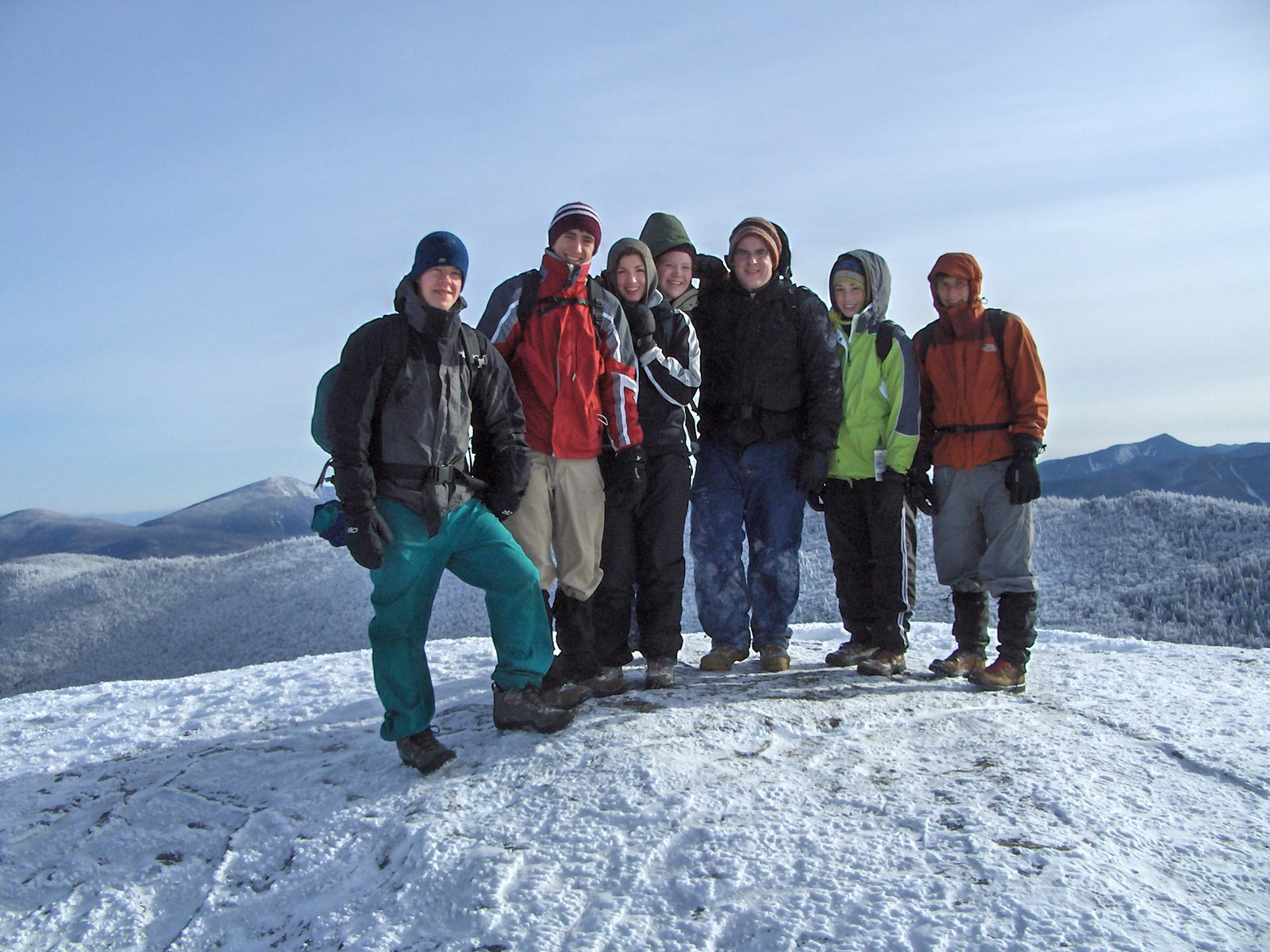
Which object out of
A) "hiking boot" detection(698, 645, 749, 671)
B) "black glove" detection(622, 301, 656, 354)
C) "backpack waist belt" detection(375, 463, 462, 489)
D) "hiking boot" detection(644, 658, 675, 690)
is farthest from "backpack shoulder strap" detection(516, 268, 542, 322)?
"hiking boot" detection(698, 645, 749, 671)

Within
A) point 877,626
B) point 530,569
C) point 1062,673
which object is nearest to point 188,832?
point 530,569

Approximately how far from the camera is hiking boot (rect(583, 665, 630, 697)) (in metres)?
4.39

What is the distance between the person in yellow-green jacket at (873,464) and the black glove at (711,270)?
2.11ft

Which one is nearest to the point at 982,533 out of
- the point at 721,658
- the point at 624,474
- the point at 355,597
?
the point at 721,658

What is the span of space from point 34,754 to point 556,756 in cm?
305

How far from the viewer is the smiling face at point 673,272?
4770mm

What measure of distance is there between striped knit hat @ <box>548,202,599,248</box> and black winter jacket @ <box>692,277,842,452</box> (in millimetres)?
1129

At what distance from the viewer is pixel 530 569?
3744 millimetres

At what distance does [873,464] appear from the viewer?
478cm

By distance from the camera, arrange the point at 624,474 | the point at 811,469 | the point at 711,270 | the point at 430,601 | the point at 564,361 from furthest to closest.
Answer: the point at 711,270 → the point at 811,469 → the point at 624,474 → the point at 564,361 → the point at 430,601

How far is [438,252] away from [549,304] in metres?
0.70

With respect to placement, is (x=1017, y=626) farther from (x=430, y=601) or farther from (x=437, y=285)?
(x=437, y=285)

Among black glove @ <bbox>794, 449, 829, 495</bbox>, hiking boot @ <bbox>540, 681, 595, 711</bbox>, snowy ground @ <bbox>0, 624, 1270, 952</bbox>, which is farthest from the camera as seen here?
black glove @ <bbox>794, 449, 829, 495</bbox>

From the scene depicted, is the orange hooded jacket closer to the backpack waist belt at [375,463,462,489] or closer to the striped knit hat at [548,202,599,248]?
the striped knit hat at [548,202,599,248]
